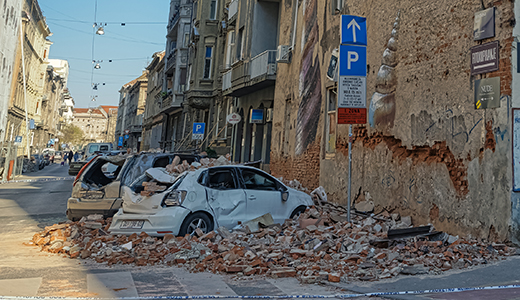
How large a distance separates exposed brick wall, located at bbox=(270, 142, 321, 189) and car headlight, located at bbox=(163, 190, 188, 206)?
622 cm

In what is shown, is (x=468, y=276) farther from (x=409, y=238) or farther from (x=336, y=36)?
(x=336, y=36)

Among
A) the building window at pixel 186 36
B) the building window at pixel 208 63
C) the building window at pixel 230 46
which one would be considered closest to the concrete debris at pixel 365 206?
the building window at pixel 230 46

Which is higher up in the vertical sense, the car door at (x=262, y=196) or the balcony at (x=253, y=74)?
the balcony at (x=253, y=74)

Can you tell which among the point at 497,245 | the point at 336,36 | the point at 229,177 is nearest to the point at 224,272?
the point at 229,177

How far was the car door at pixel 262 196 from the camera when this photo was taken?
372 inches

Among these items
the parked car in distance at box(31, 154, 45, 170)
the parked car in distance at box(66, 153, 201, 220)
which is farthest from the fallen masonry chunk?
the parked car in distance at box(31, 154, 45, 170)

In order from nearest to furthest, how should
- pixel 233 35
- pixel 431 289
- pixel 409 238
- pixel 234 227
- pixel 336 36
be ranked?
pixel 431 289, pixel 409 238, pixel 234 227, pixel 336 36, pixel 233 35

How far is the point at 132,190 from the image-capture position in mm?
9117

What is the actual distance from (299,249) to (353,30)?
4.70 meters

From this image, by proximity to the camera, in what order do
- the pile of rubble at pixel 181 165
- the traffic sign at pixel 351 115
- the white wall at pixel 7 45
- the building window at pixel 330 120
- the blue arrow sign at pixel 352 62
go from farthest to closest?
the white wall at pixel 7 45 → the building window at pixel 330 120 → the pile of rubble at pixel 181 165 → the blue arrow sign at pixel 352 62 → the traffic sign at pixel 351 115

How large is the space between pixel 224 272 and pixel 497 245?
4064mm

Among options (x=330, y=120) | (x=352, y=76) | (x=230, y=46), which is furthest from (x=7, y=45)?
(x=352, y=76)

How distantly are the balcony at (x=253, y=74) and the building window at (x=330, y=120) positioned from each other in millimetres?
5870

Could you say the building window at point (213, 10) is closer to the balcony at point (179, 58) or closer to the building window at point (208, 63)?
the building window at point (208, 63)
